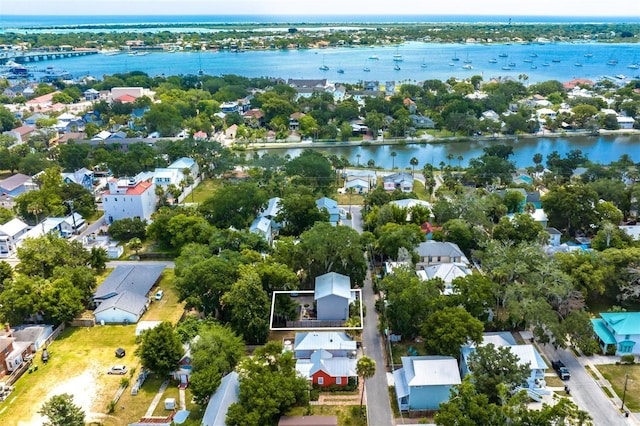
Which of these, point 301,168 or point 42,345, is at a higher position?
point 301,168

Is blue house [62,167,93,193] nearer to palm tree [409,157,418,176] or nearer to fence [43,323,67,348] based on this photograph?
fence [43,323,67,348]

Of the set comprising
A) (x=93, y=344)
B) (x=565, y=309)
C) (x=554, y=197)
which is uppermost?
(x=554, y=197)

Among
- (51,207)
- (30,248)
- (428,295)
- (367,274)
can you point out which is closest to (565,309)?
(428,295)

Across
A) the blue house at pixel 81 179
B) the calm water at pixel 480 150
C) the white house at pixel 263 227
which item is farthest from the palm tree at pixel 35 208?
the calm water at pixel 480 150

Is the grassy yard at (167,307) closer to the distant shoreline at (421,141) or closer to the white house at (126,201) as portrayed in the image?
the white house at (126,201)

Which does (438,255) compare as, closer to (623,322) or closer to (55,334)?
(623,322)

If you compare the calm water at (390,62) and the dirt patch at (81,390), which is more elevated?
the calm water at (390,62)

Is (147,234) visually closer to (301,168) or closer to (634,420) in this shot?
(301,168)
